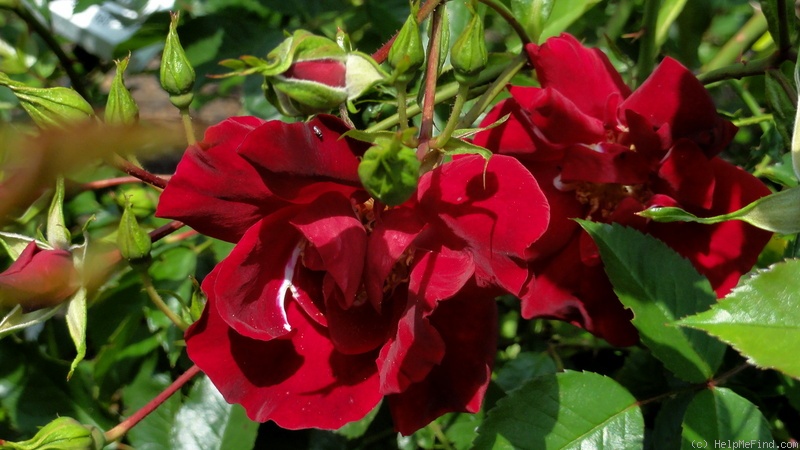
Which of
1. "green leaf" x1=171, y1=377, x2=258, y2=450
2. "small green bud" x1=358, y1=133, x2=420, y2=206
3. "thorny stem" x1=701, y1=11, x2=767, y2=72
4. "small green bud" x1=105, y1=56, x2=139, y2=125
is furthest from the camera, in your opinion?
"thorny stem" x1=701, y1=11, x2=767, y2=72

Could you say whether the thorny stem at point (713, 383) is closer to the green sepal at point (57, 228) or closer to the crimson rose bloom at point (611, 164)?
the crimson rose bloom at point (611, 164)

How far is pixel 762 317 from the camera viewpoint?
57 cm

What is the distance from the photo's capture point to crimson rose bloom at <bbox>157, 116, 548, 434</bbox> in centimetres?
60

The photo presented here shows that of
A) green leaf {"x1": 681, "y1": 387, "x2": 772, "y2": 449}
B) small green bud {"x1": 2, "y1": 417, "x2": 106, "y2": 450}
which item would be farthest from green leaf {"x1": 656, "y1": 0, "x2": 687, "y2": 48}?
small green bud {"x1": 2, "y1": 417, "x2": 106, "y2": 450}

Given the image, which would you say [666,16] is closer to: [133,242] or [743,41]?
[743,41]

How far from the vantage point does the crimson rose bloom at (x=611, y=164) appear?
765 mm

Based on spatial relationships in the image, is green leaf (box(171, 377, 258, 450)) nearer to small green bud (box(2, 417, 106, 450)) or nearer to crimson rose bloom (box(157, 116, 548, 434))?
small green bud (box(2, 417, 106, 450))

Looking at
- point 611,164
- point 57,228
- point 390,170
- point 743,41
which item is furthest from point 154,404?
point 743,41

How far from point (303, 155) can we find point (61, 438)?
0.39m

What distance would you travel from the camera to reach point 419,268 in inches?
24.7

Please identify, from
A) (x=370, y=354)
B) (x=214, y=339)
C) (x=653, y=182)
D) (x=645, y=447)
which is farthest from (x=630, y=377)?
(x=214, y=339)

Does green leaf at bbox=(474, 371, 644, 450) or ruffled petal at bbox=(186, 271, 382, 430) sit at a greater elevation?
ruffled petal at bbox=(186, 271, 382, 430)

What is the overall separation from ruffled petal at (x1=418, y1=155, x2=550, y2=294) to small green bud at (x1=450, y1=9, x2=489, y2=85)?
3.2 inches

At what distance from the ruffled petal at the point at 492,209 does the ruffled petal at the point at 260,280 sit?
0.14 meters
